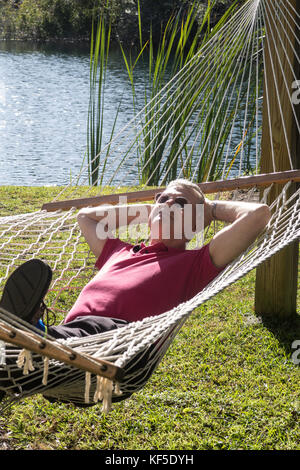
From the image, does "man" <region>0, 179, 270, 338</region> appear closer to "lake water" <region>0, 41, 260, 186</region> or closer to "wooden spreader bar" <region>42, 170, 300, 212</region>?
"wooden spreader bar" <region>42, 170, 300, 212</region>

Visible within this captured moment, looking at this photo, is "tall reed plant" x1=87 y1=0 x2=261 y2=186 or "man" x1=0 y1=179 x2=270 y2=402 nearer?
"man" x1=0 y1=179 x2=270 y2=402

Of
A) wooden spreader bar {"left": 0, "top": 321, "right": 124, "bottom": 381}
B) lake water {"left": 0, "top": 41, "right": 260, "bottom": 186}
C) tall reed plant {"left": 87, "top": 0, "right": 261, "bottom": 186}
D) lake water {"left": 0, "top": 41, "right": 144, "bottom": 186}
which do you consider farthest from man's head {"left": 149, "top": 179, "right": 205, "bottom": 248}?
lake water {"left": 0, "top": 41, "right": 260, "bottom": 186}

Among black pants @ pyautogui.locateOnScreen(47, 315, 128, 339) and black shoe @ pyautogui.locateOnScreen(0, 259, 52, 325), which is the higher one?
black shoe @ pyautogui.locateOnScreen(0, 259, 52, 325)

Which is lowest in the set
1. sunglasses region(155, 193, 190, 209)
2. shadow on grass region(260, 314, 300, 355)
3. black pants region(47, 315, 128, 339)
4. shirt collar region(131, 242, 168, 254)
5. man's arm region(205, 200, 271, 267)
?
shadow on grass region(260, 314, 300, 355)

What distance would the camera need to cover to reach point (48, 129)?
11.0 metres

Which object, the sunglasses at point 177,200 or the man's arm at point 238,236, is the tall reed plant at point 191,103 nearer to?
the sunglasses at point 177,200

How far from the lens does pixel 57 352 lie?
1.23 m

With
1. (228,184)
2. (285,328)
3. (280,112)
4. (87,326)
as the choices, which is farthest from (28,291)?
(285,328)

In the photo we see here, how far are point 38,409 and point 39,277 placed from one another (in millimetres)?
824

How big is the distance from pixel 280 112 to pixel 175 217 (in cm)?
85

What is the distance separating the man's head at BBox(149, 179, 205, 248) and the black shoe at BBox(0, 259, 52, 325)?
49cm

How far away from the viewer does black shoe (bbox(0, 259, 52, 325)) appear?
1640mm

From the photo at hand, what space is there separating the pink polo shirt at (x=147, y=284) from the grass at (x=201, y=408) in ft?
1.59
